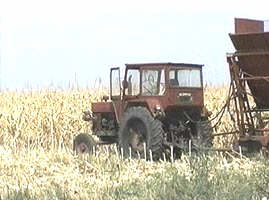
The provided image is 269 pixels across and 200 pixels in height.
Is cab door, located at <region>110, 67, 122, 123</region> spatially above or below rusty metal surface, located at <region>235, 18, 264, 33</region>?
below

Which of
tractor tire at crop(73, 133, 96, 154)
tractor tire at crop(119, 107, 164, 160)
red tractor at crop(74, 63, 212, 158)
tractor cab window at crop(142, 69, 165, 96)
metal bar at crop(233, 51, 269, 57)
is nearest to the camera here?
metal bar at crop(233, 51, 269, 57)

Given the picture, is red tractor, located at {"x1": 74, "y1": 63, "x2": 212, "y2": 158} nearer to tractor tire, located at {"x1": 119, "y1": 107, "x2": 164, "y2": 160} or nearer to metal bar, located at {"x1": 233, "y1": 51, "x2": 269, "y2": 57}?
tractor tire, located at {"x1": 119, "y1": 107, "x2": 164, "y2": 160}

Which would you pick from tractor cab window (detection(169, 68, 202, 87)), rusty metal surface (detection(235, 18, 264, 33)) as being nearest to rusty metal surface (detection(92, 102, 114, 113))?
tractor cab window (detection(169, 68, 202, 87))

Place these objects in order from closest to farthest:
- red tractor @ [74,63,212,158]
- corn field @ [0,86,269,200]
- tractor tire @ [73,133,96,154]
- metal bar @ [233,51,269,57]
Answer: corn field @ [0,86,269,200], metal bar @ [233,51,269,57], red tractor @ [74,63,212,158], tractor tire @ [73,133,96,154]

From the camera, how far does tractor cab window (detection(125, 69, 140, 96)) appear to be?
43.0 ft

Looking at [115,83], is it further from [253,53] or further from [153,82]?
[253,53]

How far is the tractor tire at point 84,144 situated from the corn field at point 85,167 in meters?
0.19

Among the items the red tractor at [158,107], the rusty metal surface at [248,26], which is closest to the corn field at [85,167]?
the red tractor at [158,107]

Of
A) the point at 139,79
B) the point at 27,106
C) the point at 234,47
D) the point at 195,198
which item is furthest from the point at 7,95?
the point at 195,198

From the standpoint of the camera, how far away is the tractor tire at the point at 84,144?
45.1 feet

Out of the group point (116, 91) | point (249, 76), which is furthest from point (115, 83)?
point (249, 76)

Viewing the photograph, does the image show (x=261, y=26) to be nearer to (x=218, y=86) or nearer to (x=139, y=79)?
(x=139, y=79)

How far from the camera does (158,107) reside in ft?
40.6

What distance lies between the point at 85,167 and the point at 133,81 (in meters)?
3.08
